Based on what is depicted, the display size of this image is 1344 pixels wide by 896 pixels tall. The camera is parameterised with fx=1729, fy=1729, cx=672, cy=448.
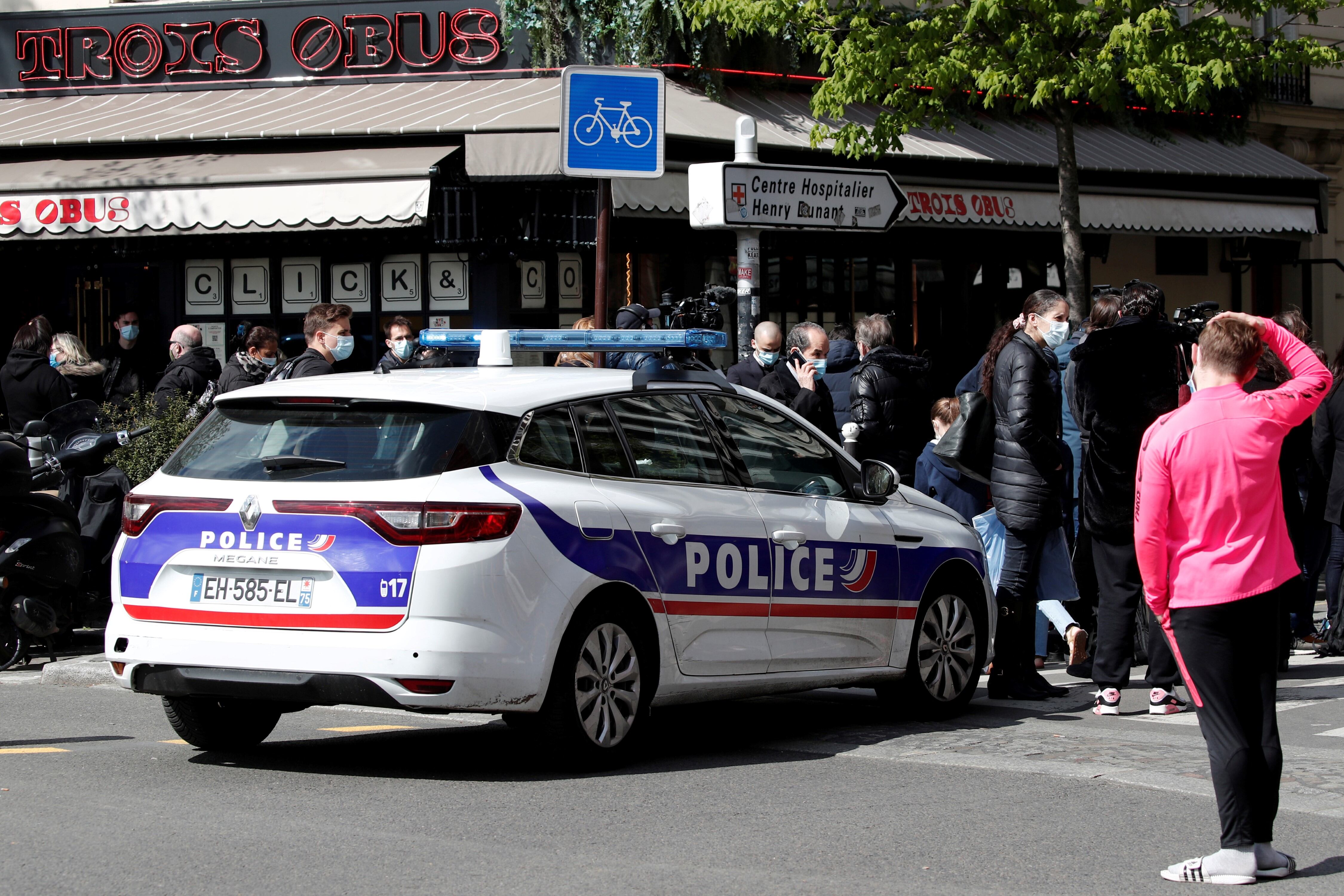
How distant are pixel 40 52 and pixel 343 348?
8976 millimetres

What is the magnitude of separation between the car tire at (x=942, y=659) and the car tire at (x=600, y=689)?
176 centimetres

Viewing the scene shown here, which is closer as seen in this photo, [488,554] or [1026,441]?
[488,554]

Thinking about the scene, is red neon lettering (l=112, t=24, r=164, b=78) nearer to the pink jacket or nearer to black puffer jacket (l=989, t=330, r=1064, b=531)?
black puffer jacket (l=989, t=330, r=1064, b=531)

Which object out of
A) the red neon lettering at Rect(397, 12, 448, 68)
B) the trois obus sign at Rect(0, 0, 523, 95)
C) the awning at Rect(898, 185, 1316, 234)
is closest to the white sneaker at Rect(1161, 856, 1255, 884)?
the awning at Rect(898, 185, 1316, 234)

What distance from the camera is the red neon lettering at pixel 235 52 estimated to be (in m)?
17.2

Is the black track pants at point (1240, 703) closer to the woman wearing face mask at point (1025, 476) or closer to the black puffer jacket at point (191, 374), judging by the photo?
the woman wearing face mask at point (1025, 476)

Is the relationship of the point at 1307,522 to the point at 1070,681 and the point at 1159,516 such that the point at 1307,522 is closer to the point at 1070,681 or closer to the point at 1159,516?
the point at 1070,681

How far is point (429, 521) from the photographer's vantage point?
6.09 m

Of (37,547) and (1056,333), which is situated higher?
(1056,333)

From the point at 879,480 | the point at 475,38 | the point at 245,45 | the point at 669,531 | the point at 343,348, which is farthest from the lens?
the point at 245,45

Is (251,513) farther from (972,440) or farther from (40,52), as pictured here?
(40,52)

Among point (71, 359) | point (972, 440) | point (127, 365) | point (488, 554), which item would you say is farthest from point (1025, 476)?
point (127, 365)

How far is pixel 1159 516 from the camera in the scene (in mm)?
5211

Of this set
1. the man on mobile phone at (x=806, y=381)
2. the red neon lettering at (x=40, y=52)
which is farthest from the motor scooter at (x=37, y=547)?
the red neon lettering at (x=40, y=52)
